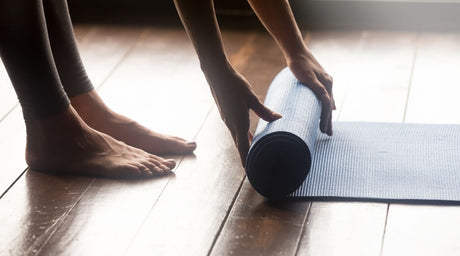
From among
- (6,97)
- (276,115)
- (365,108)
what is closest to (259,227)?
(276,115)

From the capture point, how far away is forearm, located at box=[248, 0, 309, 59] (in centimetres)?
228

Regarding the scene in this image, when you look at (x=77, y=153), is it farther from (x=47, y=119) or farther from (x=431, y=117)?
(x=431, y=117)

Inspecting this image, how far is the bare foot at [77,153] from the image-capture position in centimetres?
219

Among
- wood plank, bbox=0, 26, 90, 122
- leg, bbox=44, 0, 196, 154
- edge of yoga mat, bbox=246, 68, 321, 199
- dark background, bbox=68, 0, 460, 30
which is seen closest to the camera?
edge of yoga mat, bbox=246, 68, 321, 199

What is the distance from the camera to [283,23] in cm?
228

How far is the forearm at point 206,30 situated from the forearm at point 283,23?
0.84 ft

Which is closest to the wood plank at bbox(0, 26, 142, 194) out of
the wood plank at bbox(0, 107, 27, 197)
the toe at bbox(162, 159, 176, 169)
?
the wood plank at bbox(0, 107, 27, 197)

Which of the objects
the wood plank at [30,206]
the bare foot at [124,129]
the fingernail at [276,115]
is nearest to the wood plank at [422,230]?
the fingernail at [276,115]

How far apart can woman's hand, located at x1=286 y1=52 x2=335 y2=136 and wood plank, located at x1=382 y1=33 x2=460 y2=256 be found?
333 millimetres

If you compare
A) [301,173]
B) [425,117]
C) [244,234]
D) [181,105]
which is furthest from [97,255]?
[425,117]

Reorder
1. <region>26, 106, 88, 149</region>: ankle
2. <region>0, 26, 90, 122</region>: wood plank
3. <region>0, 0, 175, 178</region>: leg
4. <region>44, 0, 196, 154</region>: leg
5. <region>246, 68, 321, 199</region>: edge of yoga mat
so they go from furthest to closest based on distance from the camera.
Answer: <region>0, 26, 90, 122</region>: wood plank
<region>44, 0, 196, 154</region>: leg
<region>26, 106, 88, 149</region>: ankle
<region>0, 0, 175, 178</region>: leg
<region>246, 68, 321, 199</region>: edge of yoga mat

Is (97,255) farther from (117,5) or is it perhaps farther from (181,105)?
(117,5)

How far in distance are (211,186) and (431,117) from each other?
2.45 feet

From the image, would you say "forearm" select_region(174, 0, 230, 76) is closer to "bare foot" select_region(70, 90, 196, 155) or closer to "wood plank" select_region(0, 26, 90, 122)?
"bare foot" select_region(70, 90, 196, 155)
